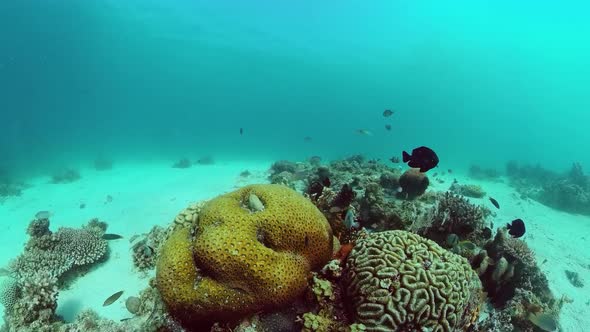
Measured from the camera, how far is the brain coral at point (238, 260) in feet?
13.0

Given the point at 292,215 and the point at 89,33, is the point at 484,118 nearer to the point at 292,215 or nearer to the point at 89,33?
the point at 89,33

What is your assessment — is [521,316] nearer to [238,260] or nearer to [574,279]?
[574,279]

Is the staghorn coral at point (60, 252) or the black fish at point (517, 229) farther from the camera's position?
the staghorn coral at point (60, 252)

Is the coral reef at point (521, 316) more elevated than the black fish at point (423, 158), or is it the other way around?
the black fish at point (423, 158)

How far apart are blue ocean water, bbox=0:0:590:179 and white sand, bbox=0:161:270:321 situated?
17.3 m

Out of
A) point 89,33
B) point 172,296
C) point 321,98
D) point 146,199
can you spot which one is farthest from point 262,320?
point 321,98

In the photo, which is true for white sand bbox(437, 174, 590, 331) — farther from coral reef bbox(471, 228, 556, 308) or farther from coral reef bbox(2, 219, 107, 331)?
coral reef bbox(2, 219, 107, 331)

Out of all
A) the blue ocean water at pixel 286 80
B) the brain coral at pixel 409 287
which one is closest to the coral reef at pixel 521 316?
the brain coral at pixel 409 287

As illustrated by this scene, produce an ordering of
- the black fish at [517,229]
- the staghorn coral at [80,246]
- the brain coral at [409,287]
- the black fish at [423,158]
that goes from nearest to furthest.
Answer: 1. the brain coral at [409,287]
2. the black fish at [423,158]
3. the black fish at [517,229]
4. the staghorn coral at [80,246]

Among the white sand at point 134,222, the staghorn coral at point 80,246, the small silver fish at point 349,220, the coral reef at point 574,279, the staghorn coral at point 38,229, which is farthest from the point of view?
the coral reef at point 574,279

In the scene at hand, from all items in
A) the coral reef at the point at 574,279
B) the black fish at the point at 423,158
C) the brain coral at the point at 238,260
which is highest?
the black fish at the point at 423,158

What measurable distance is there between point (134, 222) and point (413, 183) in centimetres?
1034

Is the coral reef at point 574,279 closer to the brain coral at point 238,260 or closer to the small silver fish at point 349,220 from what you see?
the small silver fish at point 349,220

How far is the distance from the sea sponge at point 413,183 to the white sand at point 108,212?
852 cm
